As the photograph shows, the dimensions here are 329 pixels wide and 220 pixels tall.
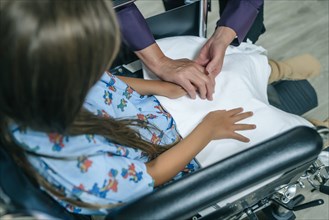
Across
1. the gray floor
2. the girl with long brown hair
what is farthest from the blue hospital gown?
the gray floor

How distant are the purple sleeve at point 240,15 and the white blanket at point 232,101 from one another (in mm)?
53

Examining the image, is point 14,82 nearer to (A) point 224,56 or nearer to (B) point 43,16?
(B) point 43,16

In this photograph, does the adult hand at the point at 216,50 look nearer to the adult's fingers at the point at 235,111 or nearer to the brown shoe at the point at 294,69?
the adult's fingers at the point at 235,111

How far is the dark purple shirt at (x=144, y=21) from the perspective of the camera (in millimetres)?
994

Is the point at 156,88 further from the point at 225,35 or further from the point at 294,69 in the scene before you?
the point at 294,69

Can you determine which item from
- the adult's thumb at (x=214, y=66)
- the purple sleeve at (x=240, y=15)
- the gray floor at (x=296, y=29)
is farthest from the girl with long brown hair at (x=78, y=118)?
the gray floor at (x=296, y=29)

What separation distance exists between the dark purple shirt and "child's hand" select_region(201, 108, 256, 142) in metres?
0.25

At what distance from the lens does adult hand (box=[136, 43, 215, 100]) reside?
0.93 meters

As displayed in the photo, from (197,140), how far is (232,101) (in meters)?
0.15

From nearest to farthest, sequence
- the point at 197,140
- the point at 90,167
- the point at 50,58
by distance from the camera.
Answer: the point at 50,58, the point at 90,167, the point at 197,140

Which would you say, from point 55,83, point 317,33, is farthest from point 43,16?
point 317,33

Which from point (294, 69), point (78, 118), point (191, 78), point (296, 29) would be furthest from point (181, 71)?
point (296, 29)

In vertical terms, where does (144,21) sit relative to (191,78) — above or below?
above

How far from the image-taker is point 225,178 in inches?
22.7
